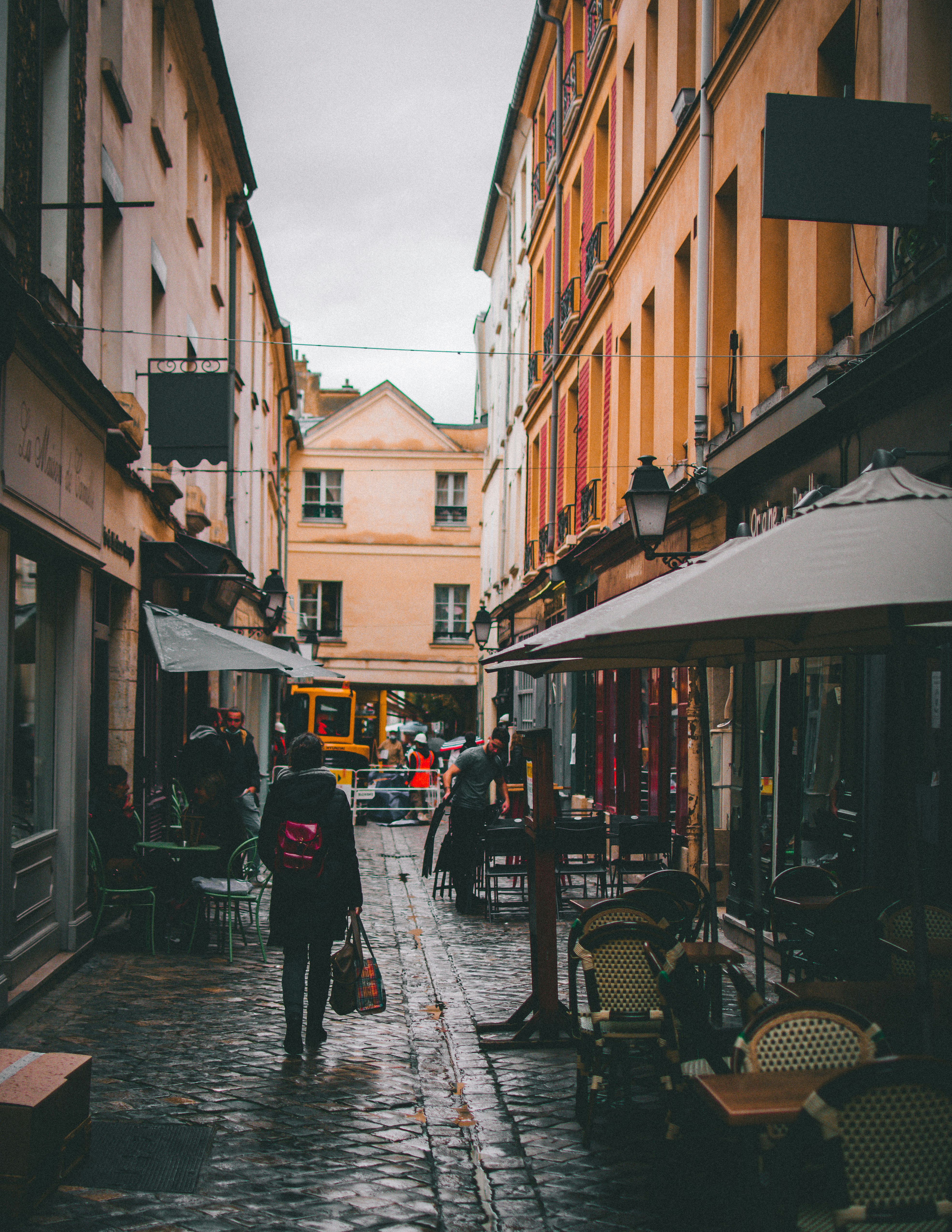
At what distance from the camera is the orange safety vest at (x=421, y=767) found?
917 inches

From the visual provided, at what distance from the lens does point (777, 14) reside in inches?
395

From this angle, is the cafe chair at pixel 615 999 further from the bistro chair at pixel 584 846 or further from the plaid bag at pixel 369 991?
the bistro chair at pixel 584 846

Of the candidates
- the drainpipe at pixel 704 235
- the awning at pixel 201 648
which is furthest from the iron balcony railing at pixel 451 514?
the drainpipe at pixel 704 235

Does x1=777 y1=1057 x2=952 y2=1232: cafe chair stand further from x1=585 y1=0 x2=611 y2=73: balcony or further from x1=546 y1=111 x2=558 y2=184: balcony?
x1=546 y1=111 x2=558 y2=184: balcony

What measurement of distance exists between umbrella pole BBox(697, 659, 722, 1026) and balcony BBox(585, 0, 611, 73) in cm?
1327

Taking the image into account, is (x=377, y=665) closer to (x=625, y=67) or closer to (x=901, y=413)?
(x=625, y=67)

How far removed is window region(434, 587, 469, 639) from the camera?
129ft

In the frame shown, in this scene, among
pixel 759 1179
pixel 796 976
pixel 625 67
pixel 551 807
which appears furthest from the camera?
pixel 625 67

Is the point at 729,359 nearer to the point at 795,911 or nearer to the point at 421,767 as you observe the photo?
the point at 795,911

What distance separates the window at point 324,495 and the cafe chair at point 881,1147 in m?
37.8

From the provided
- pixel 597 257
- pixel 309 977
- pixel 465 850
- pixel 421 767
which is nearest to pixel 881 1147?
pixel 309 977

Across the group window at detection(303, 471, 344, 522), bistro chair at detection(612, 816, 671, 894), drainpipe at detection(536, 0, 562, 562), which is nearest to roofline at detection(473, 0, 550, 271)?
drainpipe at detection(536, 0, 562, 562)

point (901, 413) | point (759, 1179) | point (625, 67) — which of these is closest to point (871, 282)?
point (901, 413)

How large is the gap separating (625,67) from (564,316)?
5336mm
